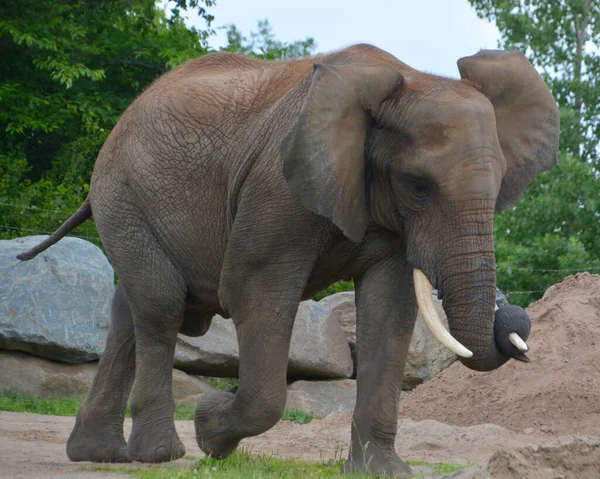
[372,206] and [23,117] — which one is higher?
[372,206]

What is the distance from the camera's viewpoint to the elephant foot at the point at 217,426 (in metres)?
6.73

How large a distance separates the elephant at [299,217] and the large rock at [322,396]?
5.26m

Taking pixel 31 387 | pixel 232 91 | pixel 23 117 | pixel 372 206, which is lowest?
pixel 31 387

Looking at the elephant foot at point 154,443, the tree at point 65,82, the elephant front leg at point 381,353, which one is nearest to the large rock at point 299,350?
the tree at point 65,82

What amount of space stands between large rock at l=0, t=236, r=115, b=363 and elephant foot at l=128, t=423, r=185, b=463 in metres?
5.49

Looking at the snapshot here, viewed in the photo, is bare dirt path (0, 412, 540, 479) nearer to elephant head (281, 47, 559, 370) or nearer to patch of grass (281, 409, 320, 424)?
patch of grass (281, 409, 320, 424)

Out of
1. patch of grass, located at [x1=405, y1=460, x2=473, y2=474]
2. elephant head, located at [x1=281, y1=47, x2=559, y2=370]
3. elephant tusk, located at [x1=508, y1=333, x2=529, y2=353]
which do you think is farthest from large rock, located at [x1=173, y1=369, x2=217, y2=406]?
elephant tusk, located at [x1=508, y1=333, x2=529, y2=353]

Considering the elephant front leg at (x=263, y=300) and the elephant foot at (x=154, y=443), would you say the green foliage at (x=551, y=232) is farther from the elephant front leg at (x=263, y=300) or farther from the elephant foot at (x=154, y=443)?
the elephant front leg at (x=263, y=300)

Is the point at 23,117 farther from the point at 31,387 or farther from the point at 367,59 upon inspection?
the point at 367,59

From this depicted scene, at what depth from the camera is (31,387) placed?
12.8 meters

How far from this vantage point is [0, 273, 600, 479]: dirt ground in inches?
343

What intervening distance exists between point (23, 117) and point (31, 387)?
608 centimetres

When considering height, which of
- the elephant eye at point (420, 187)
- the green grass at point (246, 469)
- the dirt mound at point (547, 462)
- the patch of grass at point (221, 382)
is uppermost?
the elephant eye at point (420, 187)

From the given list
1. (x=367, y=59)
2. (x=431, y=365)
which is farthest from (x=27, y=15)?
(x=367, y=59)
